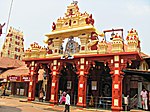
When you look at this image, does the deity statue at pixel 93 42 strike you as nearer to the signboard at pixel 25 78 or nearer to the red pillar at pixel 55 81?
the red pillar at pixel 55 81

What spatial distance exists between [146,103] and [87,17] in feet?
29.9

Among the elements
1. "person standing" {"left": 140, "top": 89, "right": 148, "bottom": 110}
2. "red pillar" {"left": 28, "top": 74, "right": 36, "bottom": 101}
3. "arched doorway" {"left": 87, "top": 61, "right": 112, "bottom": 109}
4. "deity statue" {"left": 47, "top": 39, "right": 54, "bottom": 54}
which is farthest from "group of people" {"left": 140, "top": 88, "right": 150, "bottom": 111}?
"red pillar" {"left": 28, "top": 74, "right": 36, "bottom": 101}

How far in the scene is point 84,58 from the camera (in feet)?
57.0

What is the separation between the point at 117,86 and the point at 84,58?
382cm

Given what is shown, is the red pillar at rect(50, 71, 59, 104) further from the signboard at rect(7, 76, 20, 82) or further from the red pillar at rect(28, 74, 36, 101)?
the signboard at rect(7, 76, 20, 82)

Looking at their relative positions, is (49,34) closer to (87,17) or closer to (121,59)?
(87,17)

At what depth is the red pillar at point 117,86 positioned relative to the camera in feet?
49.2

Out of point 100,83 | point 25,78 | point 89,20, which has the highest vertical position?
point 89,20

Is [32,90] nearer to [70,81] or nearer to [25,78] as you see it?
[70,81]

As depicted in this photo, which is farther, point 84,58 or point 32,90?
point 32,90

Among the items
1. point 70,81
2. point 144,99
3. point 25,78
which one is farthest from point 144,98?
point 25,78

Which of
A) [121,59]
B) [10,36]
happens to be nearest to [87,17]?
[121,59]

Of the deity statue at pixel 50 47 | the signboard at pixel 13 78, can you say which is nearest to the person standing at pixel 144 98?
the deity statue at pixel 50 47

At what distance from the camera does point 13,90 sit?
100 feet
